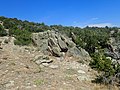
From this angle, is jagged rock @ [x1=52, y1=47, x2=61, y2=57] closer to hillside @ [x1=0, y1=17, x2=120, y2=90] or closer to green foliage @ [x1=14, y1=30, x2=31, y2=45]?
hillside @ [x1=0, y1=17, x2=120, y2=90]

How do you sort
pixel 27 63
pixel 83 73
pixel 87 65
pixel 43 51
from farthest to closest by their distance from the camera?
pixel 43 51, pixel 87 65, pixel 27 63, pixel 83 73

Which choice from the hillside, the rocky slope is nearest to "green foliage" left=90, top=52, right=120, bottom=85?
the hillside

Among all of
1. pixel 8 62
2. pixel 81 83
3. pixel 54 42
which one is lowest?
pixel 81 83

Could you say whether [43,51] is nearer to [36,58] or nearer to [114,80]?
[36,58]

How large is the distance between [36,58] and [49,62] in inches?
45.4

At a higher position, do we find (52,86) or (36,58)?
(36,58)

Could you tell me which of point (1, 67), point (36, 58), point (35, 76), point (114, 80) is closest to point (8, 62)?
point (1, 67)

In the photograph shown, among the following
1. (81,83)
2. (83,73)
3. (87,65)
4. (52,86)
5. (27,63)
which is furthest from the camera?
(87,65)

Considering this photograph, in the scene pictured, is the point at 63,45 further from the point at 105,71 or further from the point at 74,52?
the point at 105,71

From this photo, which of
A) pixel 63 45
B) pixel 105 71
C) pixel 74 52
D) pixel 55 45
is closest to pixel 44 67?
pixel 105 71

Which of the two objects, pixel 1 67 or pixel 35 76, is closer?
pixel 35 76

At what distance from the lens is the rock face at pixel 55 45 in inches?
804

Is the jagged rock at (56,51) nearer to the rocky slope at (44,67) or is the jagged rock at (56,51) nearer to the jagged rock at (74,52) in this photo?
the rocky slope at (44,67)

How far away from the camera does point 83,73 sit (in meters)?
16.2
